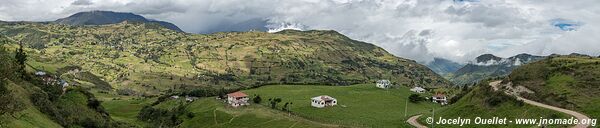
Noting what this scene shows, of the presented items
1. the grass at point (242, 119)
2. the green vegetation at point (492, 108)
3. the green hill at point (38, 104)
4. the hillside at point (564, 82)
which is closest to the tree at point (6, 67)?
the green hill at point (38, 104)

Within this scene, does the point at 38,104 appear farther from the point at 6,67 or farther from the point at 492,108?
the point at 492,108

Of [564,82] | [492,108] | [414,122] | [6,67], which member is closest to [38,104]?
[6,67]

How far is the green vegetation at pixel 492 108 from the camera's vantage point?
11888 cm

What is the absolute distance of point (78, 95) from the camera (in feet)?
500

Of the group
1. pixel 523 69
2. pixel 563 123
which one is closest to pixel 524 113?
pixel 563 123

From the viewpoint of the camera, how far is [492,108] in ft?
435

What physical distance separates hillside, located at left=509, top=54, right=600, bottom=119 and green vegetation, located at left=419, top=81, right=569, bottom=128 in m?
7.32

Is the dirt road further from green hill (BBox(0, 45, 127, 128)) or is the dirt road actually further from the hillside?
green hill (BBox(0, 45, 127, 128))

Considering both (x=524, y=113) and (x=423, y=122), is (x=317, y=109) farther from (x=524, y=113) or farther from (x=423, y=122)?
(x=524, y=113)

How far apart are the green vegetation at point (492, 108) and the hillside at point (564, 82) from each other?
7320 millimetres

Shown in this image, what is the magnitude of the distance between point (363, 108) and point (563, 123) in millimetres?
94362

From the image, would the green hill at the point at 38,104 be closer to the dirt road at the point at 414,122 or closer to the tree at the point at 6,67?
the tree at the point at 6,67

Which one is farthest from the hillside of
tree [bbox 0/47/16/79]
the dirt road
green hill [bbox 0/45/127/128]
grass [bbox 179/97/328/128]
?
green hill [bbox 0/45/127/128]

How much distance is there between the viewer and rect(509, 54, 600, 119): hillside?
396ft
